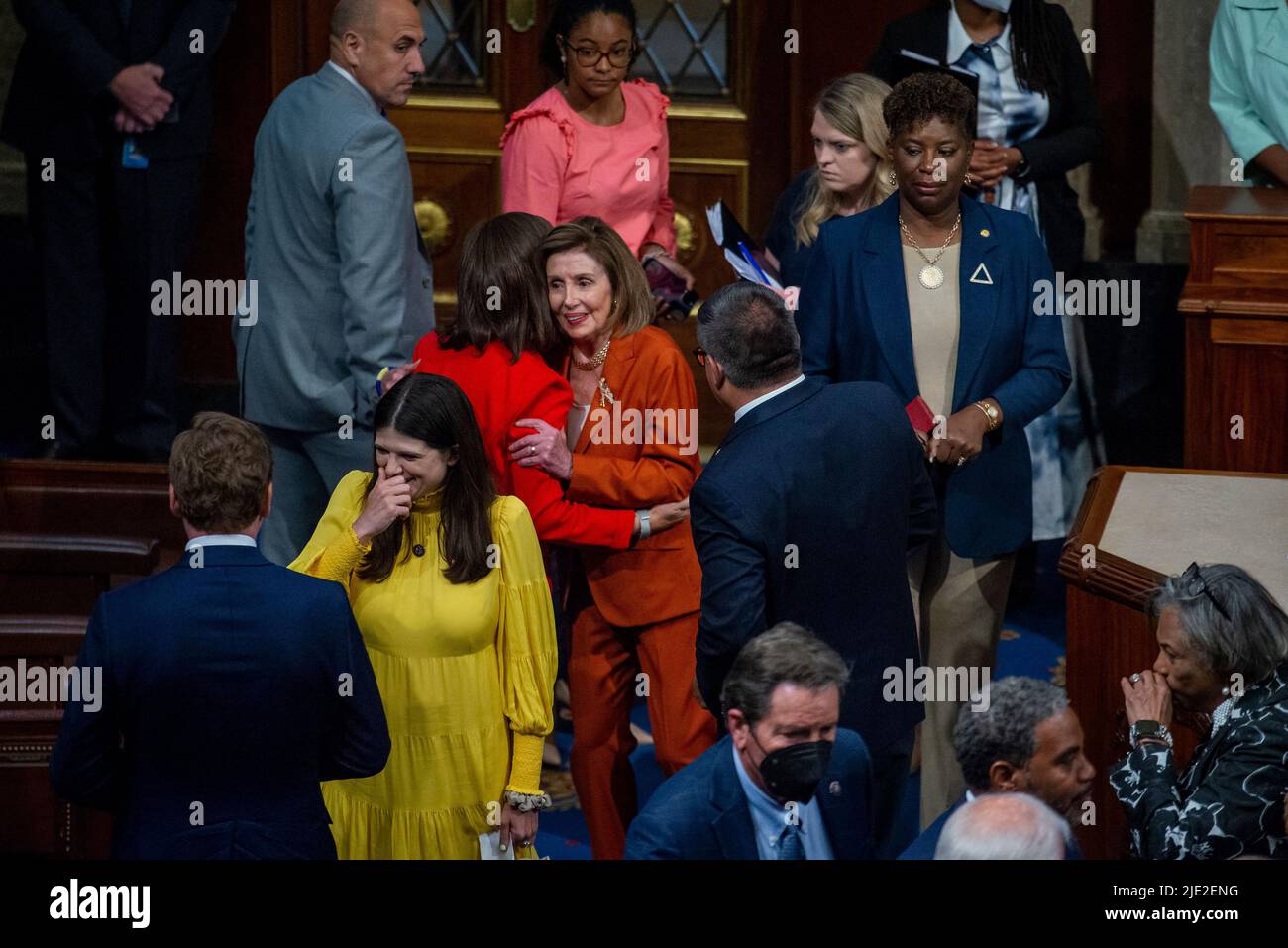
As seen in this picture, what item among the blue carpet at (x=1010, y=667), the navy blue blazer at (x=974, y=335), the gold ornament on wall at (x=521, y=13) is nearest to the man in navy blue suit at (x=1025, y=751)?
the blue carpet at (x=1010, y=667)

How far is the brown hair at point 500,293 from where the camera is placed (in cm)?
412

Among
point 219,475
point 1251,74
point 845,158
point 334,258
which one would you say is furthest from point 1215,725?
point 1251,74

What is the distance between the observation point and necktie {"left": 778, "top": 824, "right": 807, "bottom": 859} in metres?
3.23

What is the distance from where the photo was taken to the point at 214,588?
312 centimetres

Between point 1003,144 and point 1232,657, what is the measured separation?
2.57 metres

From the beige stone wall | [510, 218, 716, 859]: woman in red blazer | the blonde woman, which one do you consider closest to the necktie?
[510, 218, 716, 859]: woman in red blazer

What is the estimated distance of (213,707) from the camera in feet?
10.2

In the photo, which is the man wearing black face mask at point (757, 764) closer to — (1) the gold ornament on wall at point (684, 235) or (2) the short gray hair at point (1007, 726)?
(2) the short gray hair at point (1007, 726)

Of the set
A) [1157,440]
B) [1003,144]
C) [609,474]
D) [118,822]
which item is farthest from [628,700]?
[1157,440]

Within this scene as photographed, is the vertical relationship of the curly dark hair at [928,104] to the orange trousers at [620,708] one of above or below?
above

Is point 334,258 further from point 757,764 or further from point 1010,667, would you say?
point 1010,667

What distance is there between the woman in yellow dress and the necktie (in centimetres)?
60

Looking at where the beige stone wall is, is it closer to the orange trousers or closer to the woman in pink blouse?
the woman in pink blouse

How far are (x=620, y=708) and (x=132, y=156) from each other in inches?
104
